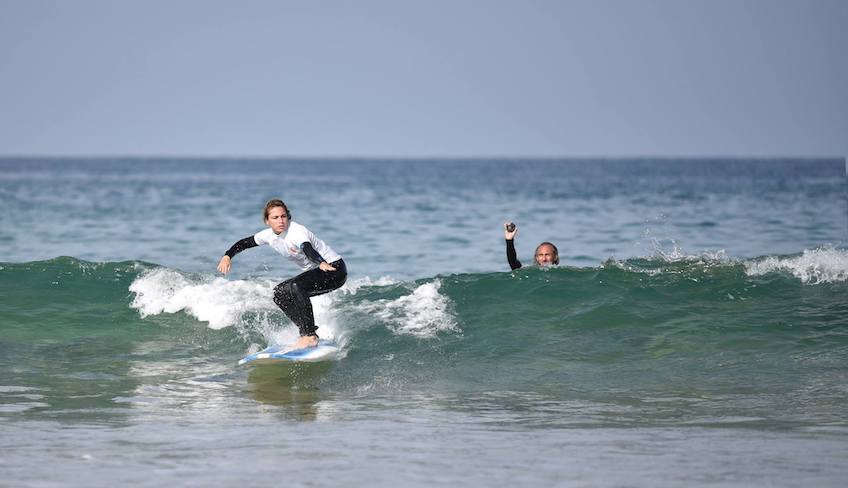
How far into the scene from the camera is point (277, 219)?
10.2 metres

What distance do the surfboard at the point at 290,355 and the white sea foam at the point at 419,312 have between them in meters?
1.65

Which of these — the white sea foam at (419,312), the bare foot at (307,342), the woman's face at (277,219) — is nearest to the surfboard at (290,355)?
the bare foot at (307,342)

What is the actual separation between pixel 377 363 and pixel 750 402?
404 cm

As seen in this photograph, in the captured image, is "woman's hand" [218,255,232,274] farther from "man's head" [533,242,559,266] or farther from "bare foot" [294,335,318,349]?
"man's head" [533,242,559,266]

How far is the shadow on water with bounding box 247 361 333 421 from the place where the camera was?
8.95 metres

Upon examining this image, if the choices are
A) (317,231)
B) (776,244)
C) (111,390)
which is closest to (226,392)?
(111,390)

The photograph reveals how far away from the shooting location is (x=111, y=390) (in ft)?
31.8

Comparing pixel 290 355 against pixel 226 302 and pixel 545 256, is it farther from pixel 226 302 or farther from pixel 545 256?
pixel 545 256

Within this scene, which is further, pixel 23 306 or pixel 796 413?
pixel 23 306

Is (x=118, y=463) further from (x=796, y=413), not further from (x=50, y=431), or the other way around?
(x=796, y=413)

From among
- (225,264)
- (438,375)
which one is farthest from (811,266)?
(225,264)

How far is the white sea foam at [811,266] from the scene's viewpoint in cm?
1452

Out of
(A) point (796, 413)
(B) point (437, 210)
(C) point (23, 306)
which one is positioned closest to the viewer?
(A) point (796, 413)

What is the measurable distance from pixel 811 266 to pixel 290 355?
8063mm
